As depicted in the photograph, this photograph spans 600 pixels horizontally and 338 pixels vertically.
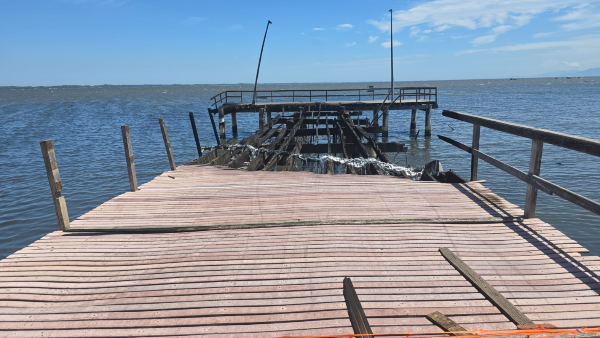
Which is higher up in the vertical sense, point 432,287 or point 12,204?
point 432,287

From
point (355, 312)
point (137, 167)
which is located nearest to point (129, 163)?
point (355, 312)

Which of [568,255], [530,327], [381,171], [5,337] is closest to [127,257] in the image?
[5,337]

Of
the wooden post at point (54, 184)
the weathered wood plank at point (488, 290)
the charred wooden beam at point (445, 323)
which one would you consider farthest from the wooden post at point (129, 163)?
the charred wooden beam at point (445, 323)

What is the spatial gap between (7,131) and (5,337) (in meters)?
34.1

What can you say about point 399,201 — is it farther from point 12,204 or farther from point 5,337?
point 12,204

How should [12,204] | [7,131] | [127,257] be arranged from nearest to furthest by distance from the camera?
[127,257] → [12,204] → [7,131]

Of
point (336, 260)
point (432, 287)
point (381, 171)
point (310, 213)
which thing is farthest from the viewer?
point (381, 171)

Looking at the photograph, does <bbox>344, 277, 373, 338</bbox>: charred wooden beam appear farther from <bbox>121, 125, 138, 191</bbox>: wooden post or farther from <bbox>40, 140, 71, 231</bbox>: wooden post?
<bbox>121, 125, 138, 191</bbox>: wooden post

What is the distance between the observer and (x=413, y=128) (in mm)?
30500

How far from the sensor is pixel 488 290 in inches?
131

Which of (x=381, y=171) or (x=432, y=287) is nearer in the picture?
(x=432, y=287)

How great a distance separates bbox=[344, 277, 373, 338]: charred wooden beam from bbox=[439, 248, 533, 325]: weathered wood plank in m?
1.09

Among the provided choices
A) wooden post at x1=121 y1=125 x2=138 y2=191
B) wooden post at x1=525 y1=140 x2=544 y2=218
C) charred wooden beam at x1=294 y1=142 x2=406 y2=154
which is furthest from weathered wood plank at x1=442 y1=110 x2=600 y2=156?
charred wooden beam at x1=294 y1=142 x2=406 y2=154

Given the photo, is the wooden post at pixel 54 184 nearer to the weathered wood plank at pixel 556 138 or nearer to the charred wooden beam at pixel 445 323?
the charred wooden beam at pixel 445 323
